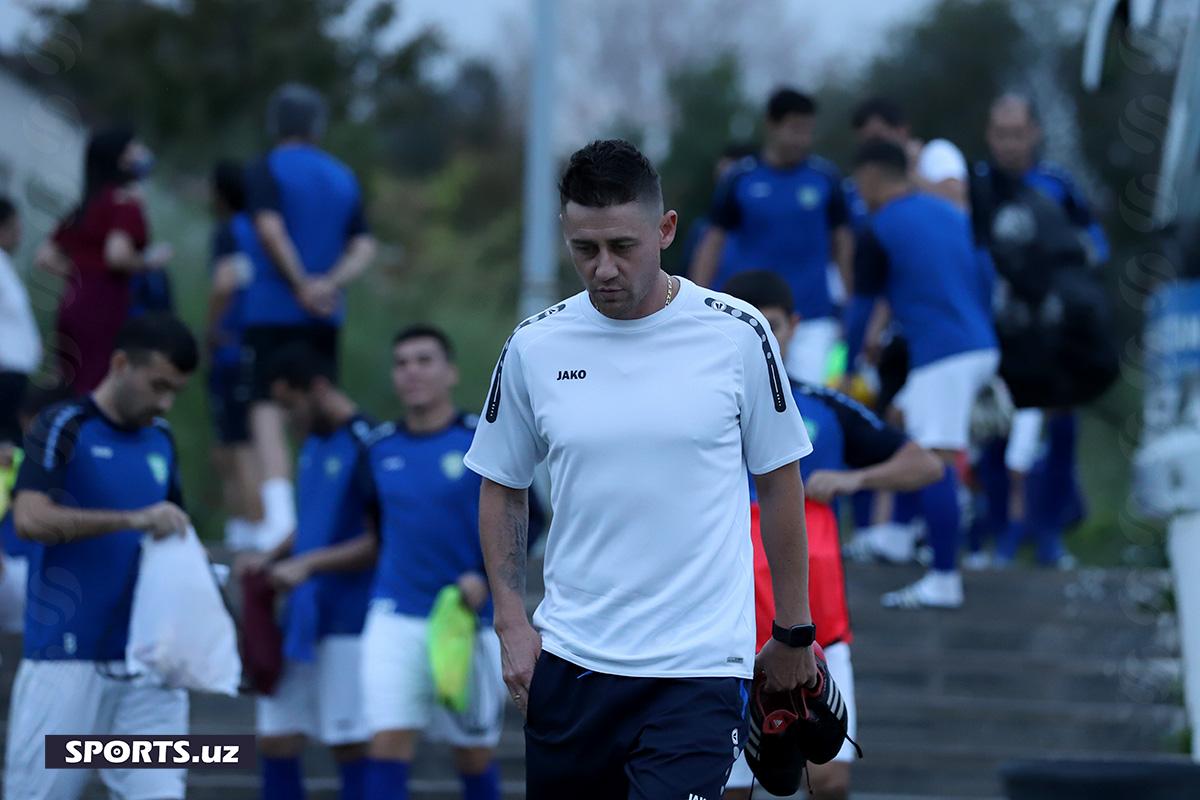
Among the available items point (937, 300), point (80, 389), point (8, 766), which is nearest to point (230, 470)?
point (80, 389)

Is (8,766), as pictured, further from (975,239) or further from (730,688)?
(975,239)

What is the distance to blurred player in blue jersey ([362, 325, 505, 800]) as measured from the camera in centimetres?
752

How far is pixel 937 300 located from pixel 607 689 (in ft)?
18.5

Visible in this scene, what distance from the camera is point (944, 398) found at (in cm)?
962

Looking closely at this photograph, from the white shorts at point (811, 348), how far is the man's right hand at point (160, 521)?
5.05 m

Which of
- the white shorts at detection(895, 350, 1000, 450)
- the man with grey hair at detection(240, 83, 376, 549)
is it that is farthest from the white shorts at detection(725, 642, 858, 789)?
the man with grey hair at detection(240, 83, 376, 549)

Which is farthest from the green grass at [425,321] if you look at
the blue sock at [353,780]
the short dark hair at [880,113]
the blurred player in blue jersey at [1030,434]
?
the blue sock at [353,780]

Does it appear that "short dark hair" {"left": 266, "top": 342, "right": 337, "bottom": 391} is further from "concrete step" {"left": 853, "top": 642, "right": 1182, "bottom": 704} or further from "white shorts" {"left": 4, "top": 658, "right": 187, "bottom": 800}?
"concrete step" {"left": 853, "top": 642, "right": 1182, "bottom": 704}

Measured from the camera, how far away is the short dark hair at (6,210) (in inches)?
425

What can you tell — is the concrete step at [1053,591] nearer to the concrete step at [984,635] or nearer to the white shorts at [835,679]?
the concrete step at [984,635]

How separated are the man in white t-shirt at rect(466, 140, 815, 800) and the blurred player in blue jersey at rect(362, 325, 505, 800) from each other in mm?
3019

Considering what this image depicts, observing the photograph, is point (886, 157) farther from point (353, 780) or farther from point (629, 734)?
point (629, 734)

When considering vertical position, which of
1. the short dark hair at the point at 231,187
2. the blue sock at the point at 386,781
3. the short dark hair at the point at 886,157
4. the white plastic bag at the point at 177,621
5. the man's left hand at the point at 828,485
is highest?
the short dark hair at the point at 231,187

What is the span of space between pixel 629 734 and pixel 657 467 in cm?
63
